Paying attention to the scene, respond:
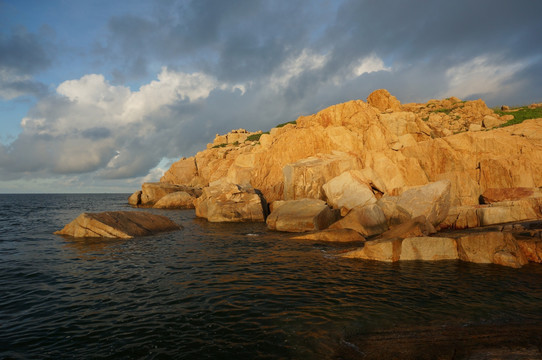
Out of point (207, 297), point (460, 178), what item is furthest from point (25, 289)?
point (460, 178)

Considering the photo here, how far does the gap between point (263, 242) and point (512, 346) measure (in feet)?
41.6

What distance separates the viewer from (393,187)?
26.4m

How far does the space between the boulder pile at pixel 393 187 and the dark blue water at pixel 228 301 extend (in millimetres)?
1341

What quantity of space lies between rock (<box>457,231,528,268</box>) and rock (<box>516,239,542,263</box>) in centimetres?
32

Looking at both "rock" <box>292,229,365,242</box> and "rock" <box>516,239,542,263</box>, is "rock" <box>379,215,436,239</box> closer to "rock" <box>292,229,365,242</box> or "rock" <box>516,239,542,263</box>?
"rock" <box>292,229,365,242</box>

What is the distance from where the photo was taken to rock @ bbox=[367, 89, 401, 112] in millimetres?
51375

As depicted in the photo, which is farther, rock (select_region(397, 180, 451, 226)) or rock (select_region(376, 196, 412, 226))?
rock (select_region(376, 196, 412, 226))

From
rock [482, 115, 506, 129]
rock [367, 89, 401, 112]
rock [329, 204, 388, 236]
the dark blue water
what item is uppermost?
rock [367, 89, 401, 112]

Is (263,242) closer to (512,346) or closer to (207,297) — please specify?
(207,297)

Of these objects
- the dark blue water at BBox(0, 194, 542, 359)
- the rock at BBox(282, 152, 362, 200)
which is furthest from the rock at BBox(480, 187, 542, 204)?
the dark blue water at BBox(0, 194, 542, 359)

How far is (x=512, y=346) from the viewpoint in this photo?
527 centimetres

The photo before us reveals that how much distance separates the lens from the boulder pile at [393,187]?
12.7m

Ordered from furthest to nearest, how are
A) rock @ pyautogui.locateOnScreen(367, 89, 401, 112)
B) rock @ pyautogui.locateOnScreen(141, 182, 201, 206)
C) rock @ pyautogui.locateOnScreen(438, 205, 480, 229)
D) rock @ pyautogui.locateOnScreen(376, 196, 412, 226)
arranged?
rock @ pyautogui.locateOnScreen(367, 89, 401, 112) → rock @ pyautogui.locateOnScreen(141, 182, 201, 206) → rock @ pyautogui.locateOnScreen(376, 196, 412, 226) → rock @ pyautogui.locateOnScreen(438, 205, 480, 229)

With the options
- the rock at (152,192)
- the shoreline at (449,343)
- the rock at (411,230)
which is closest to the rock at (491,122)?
the rock at (411,230)
